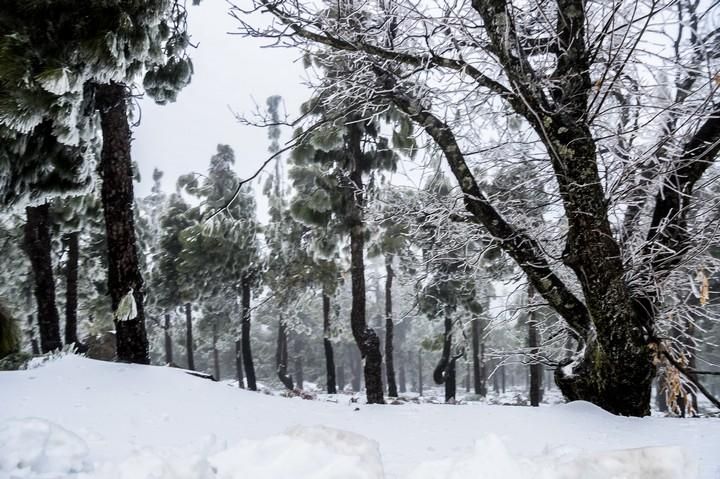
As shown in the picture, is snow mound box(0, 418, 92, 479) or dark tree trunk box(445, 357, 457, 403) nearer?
snow mound box(0, 418, 92, 479)

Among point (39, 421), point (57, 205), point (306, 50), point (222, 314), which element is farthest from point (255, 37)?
point (222, 314)

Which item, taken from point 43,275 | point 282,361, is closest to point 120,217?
point 43,275

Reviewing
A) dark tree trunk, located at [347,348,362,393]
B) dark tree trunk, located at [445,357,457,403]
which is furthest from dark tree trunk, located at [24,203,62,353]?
dark tree trunk, located at [347,348,362,393]

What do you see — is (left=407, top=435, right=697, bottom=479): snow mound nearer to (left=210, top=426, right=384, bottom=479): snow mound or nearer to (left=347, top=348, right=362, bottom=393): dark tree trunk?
(left=210, top=426, right=384, bottom=479): snow mound

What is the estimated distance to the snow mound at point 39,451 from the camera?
208cm

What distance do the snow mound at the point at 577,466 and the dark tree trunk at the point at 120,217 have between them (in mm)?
6076

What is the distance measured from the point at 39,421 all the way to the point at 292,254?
1720 centimetres

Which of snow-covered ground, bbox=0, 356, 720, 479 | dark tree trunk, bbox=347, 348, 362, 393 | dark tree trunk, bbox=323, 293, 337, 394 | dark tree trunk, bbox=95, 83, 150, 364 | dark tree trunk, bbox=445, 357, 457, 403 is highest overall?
dark tree trunk, bbox=95, 83, 150, 364

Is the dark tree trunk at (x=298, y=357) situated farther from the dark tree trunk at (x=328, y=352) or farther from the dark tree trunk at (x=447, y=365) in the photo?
the dark tree trunk at (x=447, y=365)

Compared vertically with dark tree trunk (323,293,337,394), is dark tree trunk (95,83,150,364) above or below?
above

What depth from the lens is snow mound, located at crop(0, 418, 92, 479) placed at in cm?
208

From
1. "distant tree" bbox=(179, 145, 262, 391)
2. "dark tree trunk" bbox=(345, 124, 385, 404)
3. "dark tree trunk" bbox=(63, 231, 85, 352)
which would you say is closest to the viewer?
"dark tree trunk" bbox=(345, 124, 385, 404)

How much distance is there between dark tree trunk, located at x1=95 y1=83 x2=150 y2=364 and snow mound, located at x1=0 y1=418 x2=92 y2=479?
466cm

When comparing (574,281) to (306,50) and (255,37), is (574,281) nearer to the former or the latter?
(306,50)
